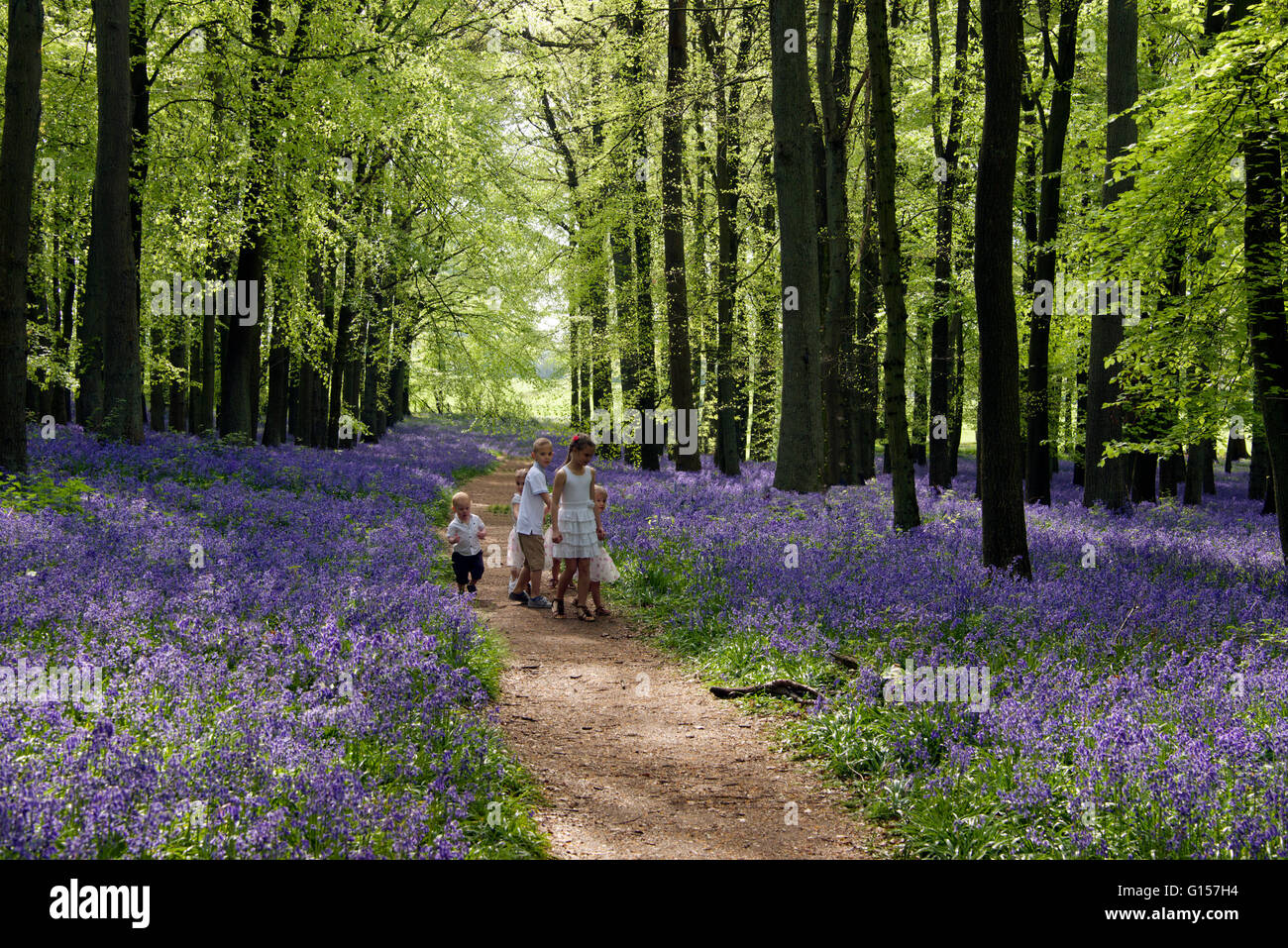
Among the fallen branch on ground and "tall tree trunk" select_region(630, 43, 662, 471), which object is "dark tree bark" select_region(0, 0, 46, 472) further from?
"tall tree trunk" select_region(630, 43, 662, 471)

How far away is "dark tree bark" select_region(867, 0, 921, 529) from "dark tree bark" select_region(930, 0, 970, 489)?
9.30 metres

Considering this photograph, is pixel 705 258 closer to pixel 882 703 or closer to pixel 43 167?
pixel 43 167

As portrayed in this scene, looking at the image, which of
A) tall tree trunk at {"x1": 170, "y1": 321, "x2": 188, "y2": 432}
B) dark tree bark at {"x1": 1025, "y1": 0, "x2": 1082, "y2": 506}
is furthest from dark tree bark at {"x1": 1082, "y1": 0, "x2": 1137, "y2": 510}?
tall tree trunk at {"x1": 170, "y1": 321, "x2": 188, "y2": 432}

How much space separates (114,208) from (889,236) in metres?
12.1

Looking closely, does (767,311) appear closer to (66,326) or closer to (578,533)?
(578,533)

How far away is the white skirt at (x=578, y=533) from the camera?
402 inches

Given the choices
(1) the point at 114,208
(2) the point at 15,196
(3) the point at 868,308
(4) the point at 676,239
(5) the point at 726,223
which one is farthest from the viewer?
(3) the point at 868,308

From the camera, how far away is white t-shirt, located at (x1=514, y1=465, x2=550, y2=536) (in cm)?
1045

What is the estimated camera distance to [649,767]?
5.96 metres

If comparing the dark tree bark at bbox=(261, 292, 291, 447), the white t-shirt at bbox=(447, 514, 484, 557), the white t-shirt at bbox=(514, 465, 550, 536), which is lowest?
the white t-shirt at bbox=(447, 514, 484, 557)

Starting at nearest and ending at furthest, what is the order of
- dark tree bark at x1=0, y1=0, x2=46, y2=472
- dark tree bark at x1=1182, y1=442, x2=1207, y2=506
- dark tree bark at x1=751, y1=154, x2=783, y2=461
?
dark tree bark at x1=0, y1=0, x2=46, y2=472 → dark tree bark at x1=751, y1=154, x2=783, y2=461 → dark tree bark at x1=1182, y1=442, x2=1207, y2=506

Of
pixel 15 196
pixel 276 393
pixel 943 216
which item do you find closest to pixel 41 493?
pixel 15 196

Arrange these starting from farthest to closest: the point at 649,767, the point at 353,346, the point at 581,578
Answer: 1. the point at 353,346
2. the point at 581,578
3. the point at 649,767

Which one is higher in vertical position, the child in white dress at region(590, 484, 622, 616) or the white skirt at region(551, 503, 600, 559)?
the white skirt at region(551, 503, 600, 559)
